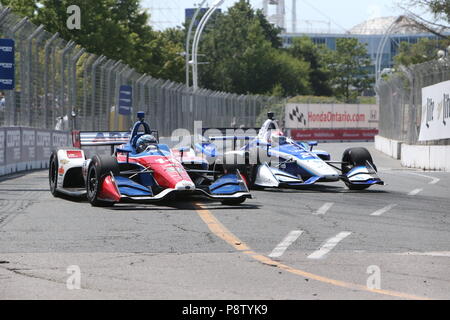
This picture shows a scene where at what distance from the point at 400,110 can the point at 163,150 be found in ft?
69.8

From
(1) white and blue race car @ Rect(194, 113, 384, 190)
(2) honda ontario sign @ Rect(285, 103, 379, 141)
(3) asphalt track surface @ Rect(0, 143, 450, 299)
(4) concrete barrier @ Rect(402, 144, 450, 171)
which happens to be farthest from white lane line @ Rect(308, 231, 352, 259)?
(2) honda ontario sign @ Rect(285, 103, 379, 141)

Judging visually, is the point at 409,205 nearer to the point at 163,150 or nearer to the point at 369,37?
the point at 163,150

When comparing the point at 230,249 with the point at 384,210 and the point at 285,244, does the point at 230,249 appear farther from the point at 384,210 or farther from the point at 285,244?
the point at 384,210

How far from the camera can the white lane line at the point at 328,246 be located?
28.7 ft

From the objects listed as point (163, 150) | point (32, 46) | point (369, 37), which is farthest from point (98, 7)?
point (369, 37)

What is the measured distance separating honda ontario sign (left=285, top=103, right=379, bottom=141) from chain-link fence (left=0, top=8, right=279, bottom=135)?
21.8m

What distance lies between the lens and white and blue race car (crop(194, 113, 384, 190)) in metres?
16.2

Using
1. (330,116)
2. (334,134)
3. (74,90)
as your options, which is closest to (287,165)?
(74,90)

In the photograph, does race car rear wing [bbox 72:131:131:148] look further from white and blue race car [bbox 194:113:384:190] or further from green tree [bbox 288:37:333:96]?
green tree [bbox 288:37:333:96]

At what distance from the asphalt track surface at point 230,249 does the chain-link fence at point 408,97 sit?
41.2 ft

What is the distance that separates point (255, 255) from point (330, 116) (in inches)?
2340

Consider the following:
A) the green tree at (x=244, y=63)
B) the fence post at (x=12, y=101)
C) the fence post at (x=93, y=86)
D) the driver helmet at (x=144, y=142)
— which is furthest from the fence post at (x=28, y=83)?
the green tree at (x=244, y=63)

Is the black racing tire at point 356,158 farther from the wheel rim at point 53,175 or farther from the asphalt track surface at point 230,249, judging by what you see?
the wheel rim at point 53,175
